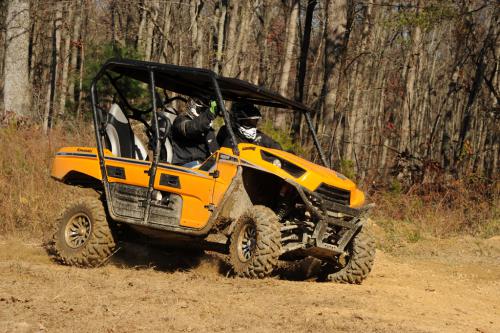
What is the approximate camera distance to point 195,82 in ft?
31.4

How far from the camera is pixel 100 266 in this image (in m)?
9.48

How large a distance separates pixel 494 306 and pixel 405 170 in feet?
34.7

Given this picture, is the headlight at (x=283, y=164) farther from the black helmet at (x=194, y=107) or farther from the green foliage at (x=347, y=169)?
the green foliage at (x=347, y=169)

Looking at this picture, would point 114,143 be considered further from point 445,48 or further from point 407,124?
point 445,48

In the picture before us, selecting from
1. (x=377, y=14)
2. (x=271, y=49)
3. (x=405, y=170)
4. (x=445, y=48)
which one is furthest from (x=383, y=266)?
(x=445, y=48)

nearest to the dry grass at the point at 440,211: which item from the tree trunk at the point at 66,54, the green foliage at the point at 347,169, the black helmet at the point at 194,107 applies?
the green foliage at the point at 347,169

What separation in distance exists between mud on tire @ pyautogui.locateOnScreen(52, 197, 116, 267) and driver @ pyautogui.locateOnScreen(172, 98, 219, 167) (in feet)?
3.73

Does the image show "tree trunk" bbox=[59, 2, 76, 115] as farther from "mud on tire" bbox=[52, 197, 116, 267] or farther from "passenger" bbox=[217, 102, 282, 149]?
"passenger" bbox=[217, 102, 282, 149]

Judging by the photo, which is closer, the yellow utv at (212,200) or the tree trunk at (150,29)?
the yellow utv at (212,200)

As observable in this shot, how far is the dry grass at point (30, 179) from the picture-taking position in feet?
40.7

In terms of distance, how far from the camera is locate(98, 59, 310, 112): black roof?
883 centimetres

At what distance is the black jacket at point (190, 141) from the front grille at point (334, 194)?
1.56m

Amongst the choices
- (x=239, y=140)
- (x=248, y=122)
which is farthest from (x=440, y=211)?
(x=239, y=140)

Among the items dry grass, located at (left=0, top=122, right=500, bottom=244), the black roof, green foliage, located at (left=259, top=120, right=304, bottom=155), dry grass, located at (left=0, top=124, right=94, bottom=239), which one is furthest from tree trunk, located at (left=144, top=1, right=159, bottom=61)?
the black roof
